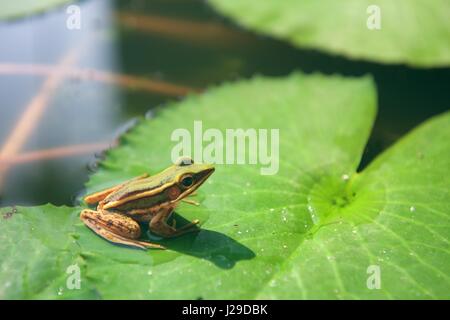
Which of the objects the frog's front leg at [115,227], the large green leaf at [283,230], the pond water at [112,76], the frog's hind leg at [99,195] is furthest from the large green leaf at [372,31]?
the frog's front leg at [115,227]

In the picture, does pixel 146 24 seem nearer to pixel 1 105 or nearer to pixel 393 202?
pixel 1 105

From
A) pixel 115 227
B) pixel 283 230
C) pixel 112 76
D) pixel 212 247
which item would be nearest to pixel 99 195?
pixel 115 227

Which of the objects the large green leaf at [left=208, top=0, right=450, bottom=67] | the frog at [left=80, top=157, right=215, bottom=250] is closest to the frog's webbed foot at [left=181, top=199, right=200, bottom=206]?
the frog at [left=80, top=157, right=215, bottom=250]

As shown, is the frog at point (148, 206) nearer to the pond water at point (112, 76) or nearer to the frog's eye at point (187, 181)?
the frog's eye at point (187, 181)

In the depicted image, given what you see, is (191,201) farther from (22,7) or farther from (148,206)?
(22,7)

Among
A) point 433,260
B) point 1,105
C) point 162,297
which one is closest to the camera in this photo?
point 162,297

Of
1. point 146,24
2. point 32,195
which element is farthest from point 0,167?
point 146,24
